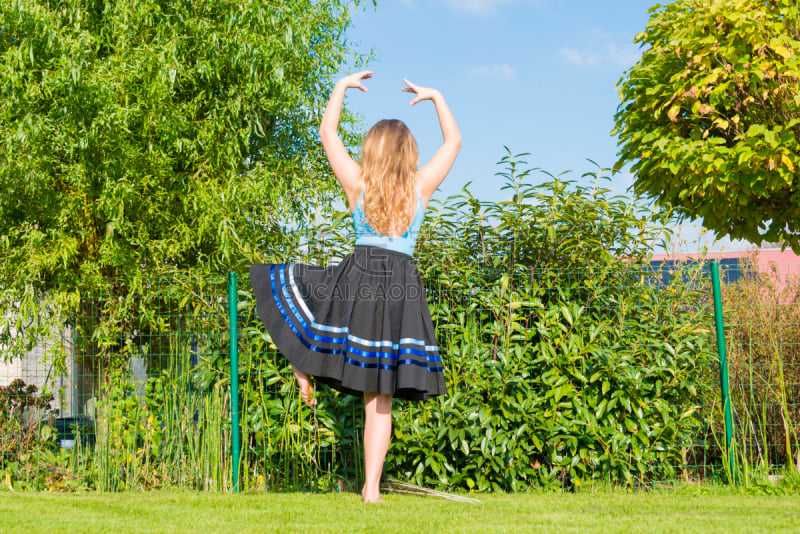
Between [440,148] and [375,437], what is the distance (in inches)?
58.6

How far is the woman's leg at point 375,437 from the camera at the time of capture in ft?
9.68

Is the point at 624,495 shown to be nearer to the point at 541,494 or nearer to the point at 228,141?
the point at 541,494

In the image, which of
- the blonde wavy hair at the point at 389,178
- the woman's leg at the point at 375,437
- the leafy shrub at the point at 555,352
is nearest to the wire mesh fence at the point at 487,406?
the leafy shrub at the point at 555,352

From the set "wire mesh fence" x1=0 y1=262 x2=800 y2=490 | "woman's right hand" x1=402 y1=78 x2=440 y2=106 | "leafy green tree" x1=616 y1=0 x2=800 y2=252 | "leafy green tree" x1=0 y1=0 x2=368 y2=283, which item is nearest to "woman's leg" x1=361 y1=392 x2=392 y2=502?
"wire mesh fence" x1=0 y1=262 x2=800 y2=490

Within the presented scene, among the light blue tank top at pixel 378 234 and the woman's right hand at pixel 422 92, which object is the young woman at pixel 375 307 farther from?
the woman's right hand at pixel 422 92

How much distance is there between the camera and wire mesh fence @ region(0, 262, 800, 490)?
3.92 m

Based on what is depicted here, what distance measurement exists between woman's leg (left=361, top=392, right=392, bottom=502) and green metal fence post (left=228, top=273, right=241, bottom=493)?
1.31m

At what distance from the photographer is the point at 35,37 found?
15.1 feet

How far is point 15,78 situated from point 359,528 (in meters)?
4.10

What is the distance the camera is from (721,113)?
4613 mm

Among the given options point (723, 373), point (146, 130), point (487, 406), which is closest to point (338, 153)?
point (487, 406)

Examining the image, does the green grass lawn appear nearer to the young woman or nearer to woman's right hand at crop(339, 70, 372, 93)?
the young woman

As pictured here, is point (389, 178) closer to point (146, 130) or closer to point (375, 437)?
point (375, 437)

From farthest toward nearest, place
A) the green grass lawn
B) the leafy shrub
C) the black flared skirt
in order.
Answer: the leafy shrub, the black flared skirt, the green grass lawn
